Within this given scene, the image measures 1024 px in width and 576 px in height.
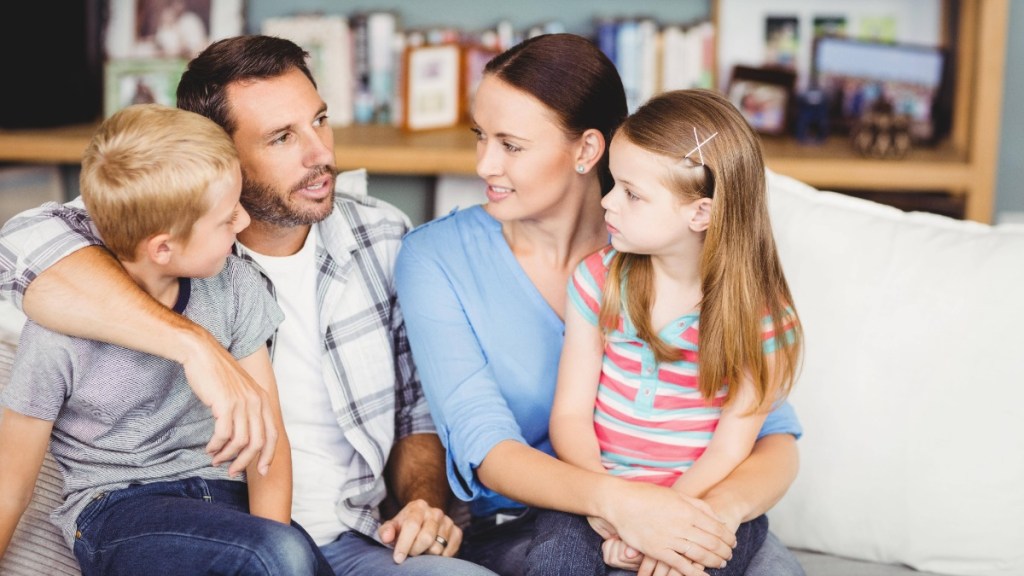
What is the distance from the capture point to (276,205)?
1.57 m

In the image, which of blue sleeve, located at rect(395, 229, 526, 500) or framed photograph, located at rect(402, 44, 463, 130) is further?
framed photograph, located at rect(402, 44, 463, 130)

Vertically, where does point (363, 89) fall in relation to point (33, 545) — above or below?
above

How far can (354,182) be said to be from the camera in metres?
1.91

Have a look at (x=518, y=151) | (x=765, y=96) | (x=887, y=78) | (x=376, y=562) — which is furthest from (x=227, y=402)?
(x=887, y=78)

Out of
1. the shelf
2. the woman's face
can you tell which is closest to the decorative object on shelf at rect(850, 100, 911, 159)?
the shelf

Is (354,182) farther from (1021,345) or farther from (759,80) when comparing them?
(759,80)

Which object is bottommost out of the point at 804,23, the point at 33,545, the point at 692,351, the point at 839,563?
the point at 839,563

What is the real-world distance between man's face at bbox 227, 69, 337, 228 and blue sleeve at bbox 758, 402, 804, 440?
741mm

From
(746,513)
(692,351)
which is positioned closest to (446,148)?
(692,351)

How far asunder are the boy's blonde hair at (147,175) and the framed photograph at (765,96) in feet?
6.49

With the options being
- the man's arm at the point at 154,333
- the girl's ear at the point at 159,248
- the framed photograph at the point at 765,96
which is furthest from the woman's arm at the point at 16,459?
the framed photograph at the point at 765,96

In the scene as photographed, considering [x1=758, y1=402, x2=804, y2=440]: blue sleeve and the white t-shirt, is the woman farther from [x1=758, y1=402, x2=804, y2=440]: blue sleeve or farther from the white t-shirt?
the white t-shirt

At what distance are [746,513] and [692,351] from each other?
24cm

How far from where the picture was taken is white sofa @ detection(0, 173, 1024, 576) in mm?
1522
